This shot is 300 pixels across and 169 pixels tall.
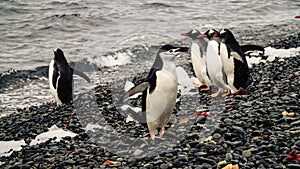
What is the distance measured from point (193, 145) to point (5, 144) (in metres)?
2.77

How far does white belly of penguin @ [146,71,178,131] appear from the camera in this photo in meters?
5.50

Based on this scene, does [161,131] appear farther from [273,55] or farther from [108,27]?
[108,27]

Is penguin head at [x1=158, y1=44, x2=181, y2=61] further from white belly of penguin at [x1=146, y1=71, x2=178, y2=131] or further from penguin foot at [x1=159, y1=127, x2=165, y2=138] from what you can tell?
penguin foot at [x1=159, y1=127, x2=165, y2=138]

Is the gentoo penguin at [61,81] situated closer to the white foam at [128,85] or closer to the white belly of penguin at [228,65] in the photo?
the white foam at [128,85]

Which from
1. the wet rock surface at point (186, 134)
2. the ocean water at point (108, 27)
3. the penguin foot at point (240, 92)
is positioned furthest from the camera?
the ocean water at point (108, 27)

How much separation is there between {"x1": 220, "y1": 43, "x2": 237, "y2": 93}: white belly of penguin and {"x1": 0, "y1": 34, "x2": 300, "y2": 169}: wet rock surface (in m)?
0.35

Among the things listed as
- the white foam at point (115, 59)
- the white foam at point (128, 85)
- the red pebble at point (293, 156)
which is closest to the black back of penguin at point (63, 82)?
the white foam at point (128, 85)

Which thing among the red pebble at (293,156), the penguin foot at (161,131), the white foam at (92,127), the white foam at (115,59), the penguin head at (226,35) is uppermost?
the penguin head at (226,35)

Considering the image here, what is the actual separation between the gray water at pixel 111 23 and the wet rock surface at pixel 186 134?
6992 millimetres

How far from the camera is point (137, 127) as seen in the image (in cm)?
596

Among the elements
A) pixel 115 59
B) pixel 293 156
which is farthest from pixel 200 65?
pixel 115 59

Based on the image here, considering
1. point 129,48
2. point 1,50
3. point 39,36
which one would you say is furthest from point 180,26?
point 1,50

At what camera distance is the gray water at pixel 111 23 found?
50.5ft

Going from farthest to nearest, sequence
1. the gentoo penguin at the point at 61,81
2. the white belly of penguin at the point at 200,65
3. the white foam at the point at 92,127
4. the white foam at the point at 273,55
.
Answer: the white foam at the point at 273,55, the gentoo penguin at the point at 61,81, the white belly of penguin at the point at 200,65, the white foam at the point at 92,127
